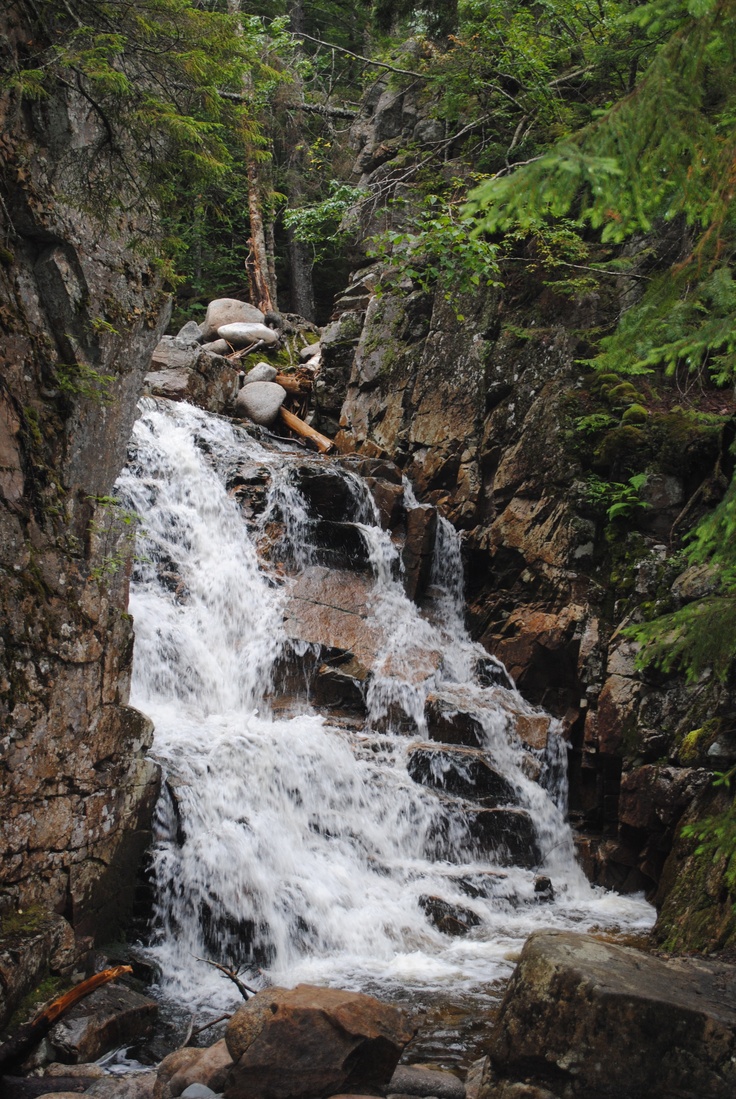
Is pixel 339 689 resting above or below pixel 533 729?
above

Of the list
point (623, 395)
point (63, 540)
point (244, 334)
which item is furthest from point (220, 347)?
point (63, 540)

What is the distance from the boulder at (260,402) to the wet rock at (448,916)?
36.9 ft

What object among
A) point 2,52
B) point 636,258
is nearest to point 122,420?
point 2,52

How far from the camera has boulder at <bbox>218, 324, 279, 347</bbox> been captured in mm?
18859

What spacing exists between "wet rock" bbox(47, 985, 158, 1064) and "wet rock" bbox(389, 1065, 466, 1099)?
1982 millimetres

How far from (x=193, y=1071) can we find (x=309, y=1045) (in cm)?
68

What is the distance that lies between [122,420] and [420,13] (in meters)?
15.8

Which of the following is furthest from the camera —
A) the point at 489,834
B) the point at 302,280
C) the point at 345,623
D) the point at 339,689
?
the point at 302,280

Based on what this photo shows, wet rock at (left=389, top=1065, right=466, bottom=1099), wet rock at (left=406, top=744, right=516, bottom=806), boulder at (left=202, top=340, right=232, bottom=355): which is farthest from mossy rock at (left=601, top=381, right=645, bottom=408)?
boulder at (left=202, top=340, right=232, bottom=355)

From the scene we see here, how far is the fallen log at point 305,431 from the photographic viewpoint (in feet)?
51.4

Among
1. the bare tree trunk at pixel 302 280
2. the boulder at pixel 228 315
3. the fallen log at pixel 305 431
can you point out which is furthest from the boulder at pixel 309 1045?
the bare tree trunk at pixel 302 280

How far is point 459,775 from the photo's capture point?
917 cm

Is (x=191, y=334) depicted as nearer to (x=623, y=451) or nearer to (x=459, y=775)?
(x=623, y=451)

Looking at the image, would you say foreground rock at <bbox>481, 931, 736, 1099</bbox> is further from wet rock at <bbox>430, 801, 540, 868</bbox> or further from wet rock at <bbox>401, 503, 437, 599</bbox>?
wet rock at <bbox>401, 503, 437, 599</bbox>
